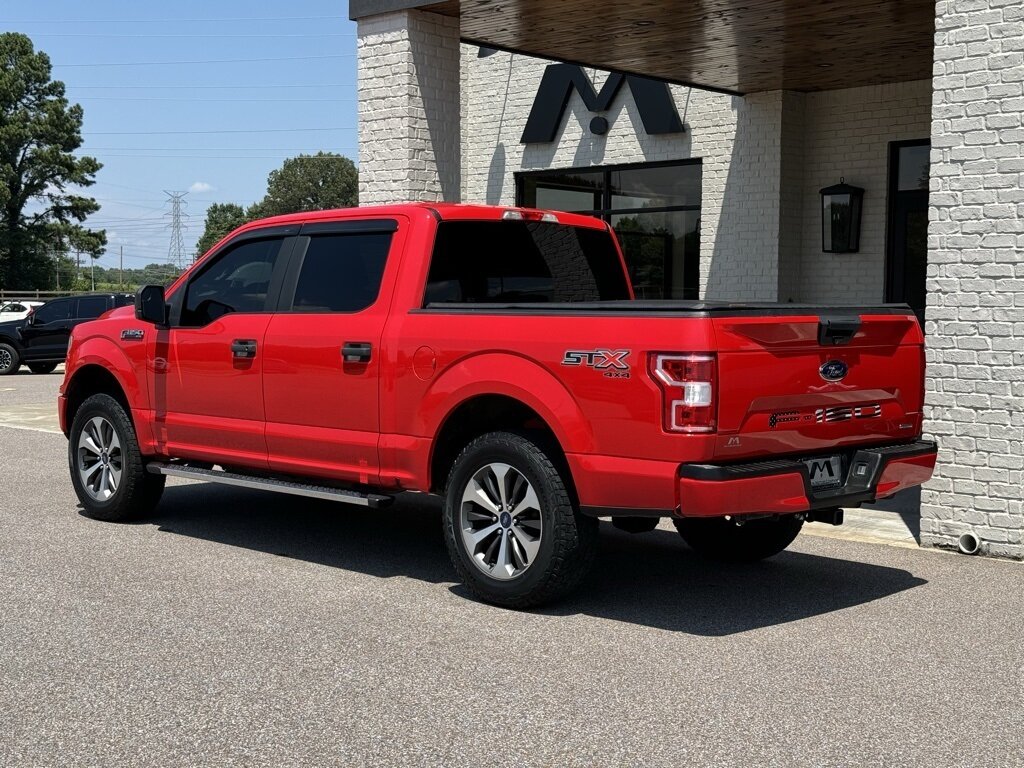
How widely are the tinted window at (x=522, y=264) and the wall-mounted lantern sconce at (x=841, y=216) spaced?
7081mm

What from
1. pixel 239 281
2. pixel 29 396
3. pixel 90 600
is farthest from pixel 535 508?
pixel 29 396

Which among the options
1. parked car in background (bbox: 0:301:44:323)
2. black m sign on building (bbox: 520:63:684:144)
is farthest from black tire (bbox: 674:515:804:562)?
parked car in background (bbox: 0:301:44:323)

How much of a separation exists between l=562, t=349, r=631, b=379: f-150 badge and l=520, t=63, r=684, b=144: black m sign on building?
34.5ft

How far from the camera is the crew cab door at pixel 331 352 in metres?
7.55

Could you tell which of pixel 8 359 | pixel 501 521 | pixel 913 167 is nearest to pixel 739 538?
pixel 501 521

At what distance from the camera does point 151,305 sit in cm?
870

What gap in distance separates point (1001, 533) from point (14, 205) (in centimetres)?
6527

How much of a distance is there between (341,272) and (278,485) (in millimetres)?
1334

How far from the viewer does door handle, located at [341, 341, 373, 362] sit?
748cm

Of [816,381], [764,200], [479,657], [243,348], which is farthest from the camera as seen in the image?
[764,200]

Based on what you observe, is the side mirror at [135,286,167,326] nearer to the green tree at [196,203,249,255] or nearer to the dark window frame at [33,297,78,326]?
the dark window frame at [33,297,78,326]

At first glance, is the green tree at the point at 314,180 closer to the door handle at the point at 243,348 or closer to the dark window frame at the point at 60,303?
the dark window frame at the point at 60,303

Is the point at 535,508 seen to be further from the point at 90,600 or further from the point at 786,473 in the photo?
the point at 90,600

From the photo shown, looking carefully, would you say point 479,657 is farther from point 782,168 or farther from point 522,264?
point 782,168
